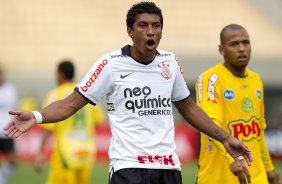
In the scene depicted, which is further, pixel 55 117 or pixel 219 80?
pixel 219 80

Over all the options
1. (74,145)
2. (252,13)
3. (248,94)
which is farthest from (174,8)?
(248,94)

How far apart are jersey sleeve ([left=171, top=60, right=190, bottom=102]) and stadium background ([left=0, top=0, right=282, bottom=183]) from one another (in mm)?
21464

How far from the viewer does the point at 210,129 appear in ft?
23.2

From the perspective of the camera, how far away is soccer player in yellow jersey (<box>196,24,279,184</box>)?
25.9 ft

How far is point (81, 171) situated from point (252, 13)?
834 inches

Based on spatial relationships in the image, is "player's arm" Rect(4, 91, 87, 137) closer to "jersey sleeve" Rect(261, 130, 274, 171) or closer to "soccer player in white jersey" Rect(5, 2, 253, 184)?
"soccer player in white jersey" Rect(5, 2, 253, 184)

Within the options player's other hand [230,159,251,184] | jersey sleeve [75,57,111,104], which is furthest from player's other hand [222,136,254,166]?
jersey sleeve [75,57,111,104]

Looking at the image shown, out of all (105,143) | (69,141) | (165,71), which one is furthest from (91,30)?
(165,71)

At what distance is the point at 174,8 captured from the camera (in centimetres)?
3228

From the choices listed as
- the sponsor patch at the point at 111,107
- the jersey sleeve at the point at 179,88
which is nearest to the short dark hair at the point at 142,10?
the jersey sleeve at the point at 179,88

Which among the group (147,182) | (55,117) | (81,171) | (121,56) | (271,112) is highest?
(121,56)

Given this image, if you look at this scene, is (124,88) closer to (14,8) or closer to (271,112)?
(271,112)

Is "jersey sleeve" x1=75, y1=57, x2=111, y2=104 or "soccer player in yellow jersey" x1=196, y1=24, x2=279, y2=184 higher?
"jersey sleeve" x1=75, y1=57, x2=111, y2=104

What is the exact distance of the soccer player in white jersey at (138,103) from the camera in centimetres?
664
